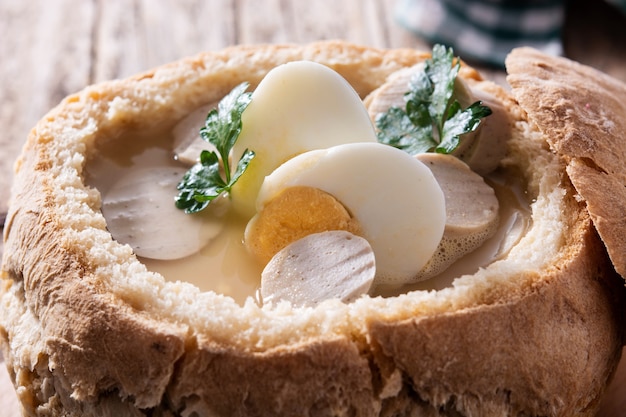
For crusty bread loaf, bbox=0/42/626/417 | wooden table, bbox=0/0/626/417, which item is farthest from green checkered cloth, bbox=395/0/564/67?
crusty bread loaf, bbox=0/42/626/417

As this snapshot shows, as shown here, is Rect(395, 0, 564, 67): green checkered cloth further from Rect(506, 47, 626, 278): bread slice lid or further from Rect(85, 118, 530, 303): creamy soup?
Rect(85, 118, 530, 303): creamy soup

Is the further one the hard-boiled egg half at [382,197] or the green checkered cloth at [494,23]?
the green checkered cloth at [494,23]

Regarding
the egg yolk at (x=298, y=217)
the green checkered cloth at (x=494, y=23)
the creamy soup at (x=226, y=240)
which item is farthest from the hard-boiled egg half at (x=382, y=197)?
the green checkered cloth at (x=494, y=23)

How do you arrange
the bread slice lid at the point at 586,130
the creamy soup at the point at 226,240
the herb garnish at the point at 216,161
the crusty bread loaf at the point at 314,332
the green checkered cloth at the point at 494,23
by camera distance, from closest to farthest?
1. the crusty bread loaf at the point at 314,332
2. the bread slice lid at the point at 586,130
3. the creamy soup at the point at 226,240
4. the herb garnish at the point at 216,161
5. the green checkered cloth at the point at 494,23

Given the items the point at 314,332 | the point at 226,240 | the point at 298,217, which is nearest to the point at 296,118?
the point at 298,217

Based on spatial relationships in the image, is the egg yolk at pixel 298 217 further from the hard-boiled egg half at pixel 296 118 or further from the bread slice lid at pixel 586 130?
the bread slice lid at pixel 586 130

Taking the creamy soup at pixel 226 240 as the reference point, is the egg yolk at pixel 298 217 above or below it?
above
